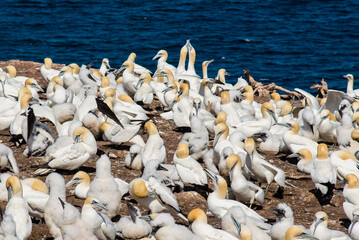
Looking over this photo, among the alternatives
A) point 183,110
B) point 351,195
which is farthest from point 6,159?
point 351,195

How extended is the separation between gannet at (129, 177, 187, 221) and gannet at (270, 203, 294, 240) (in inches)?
47.5

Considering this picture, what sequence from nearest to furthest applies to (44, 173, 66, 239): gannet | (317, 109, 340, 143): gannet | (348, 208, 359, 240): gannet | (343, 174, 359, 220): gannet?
1. (44, 173, 66, 239): gannet
2. (348, 208, 359, 240): gannet
3. (343, 174, 359, 220): gannet
4. (317, 109, 340, 143): gannet

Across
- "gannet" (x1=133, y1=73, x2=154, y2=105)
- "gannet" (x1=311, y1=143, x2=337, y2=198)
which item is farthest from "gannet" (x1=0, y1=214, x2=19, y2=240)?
"gannet" (x1=133, y1=73, x2=154, y2=105)

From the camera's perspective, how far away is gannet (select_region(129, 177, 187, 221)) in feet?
28.6

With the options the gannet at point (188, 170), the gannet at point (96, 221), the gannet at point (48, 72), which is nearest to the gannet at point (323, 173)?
the gannet at point (188, 170)

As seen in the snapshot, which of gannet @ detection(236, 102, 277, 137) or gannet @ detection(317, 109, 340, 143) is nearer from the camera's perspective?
gannet @ detection(236, 102, 277, 137)

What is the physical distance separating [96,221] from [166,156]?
12.6 ft

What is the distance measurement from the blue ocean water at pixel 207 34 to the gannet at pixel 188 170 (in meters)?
15.7

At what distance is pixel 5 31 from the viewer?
107 ft

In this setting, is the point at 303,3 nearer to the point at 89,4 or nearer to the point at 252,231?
Answer: the point at 89,4

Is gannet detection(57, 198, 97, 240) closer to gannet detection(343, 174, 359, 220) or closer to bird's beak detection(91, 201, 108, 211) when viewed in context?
bird's beak detection(91, 201, 108, 211)

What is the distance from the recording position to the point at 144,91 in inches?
563

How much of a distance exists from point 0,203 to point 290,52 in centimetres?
2284

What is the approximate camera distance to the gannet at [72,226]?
7.33 meters
